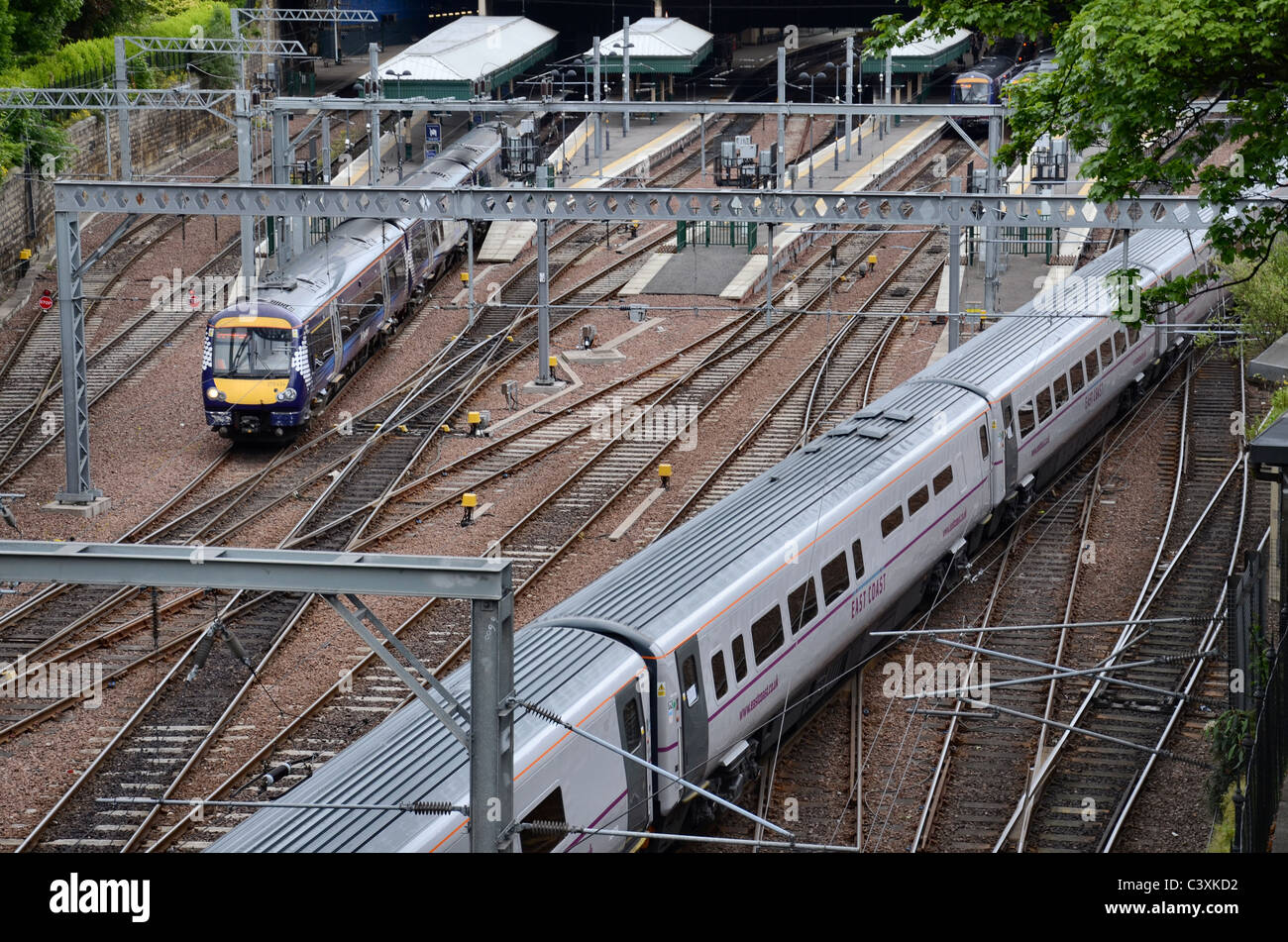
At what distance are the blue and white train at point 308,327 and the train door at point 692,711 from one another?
15.1 meters

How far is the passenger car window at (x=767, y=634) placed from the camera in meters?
15.6

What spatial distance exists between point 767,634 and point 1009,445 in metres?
8.09

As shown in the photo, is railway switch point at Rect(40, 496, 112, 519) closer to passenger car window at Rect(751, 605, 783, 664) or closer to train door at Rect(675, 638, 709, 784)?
passenger car window at Rect(751, 605, 783, 664)

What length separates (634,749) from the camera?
44.5 feet

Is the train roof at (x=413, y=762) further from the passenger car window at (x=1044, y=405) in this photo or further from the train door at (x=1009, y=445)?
the passenger car window at (x=1044, y=405)

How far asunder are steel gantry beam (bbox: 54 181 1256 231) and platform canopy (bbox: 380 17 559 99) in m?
24.8

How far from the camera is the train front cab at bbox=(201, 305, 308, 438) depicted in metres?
27.5

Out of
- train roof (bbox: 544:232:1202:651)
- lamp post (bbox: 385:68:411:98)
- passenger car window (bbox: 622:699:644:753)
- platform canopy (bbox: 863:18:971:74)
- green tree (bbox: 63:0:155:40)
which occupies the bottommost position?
passenger car window (bbox: 622:699:644:753)

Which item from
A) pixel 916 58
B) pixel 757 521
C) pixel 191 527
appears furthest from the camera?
pixel 916 58

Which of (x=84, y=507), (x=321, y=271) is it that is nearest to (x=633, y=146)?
(x=321, y=271)

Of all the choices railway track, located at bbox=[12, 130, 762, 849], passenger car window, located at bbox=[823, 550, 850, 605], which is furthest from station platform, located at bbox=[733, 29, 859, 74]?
passenger car window, located at bbox=[823, 550, 850, 605]

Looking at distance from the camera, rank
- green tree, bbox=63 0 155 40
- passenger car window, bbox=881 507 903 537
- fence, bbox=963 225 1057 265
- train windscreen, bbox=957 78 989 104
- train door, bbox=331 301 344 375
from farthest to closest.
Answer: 1. train windscreen, bbox=957 78 989 104
2. green tree, bbox=63 0 155 40
3. fence, bbox=963 225 1057 265
4. train door, bbox=331 301 344 375
5. passenger car window, bbox=881 507 903 537

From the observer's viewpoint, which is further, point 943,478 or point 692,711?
point 943,478

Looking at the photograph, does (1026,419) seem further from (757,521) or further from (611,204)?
(757,521)
